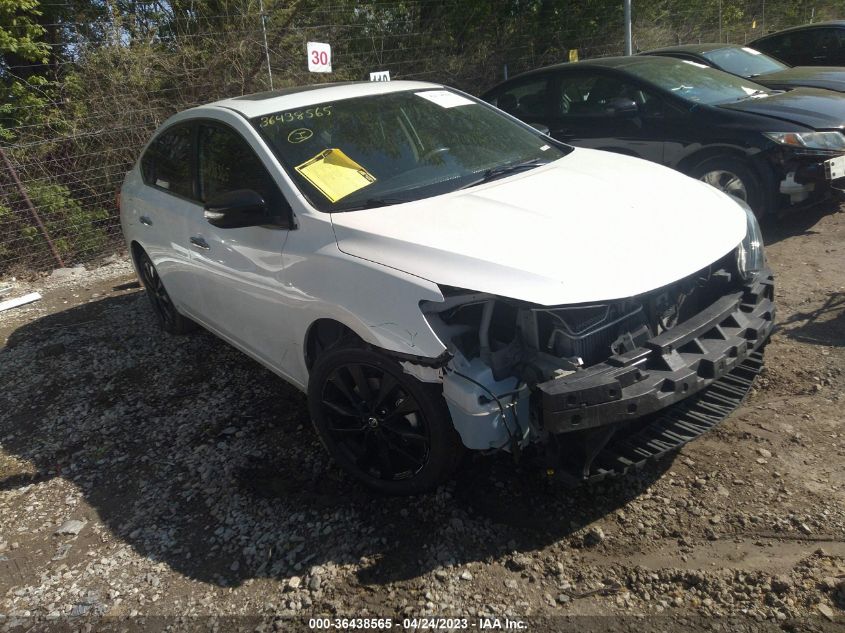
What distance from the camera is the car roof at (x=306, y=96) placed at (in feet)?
12.1

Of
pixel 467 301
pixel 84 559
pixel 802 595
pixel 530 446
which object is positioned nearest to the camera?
pixel 802 595

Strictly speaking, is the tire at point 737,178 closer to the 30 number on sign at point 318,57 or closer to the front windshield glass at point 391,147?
the front windshield glass at point 391,147

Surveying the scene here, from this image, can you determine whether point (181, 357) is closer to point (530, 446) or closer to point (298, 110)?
point (298, 110)

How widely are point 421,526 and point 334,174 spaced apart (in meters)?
1.71

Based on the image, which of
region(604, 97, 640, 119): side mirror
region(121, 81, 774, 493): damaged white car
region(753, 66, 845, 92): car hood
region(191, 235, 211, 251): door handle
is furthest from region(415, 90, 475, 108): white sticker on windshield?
region(753, 66, 845, 92): car hood

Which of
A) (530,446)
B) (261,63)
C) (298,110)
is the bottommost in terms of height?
(530,446)

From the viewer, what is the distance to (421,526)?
2.84 m

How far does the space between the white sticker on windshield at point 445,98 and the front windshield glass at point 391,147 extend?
0.01m

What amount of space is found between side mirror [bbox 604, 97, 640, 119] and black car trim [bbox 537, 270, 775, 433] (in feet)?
12.0

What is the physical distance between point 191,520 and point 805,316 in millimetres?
3887

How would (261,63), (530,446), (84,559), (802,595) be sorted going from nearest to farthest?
(802,595)
(530,446)
(84,559)
(261,63)

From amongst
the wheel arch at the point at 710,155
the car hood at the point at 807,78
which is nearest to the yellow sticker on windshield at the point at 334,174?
the wheel arch at the point at 710,155

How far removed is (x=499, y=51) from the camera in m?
13.1

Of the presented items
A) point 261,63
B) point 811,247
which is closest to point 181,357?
point 811,247
